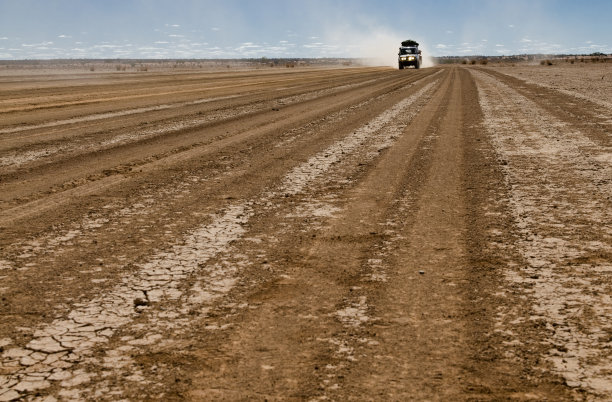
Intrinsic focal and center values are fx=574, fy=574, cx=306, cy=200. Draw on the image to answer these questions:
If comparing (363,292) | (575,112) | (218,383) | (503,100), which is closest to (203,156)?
(363,292)

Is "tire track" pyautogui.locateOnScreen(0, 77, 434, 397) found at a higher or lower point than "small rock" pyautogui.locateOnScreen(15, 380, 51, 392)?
higher

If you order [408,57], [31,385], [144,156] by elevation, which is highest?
[408,57]

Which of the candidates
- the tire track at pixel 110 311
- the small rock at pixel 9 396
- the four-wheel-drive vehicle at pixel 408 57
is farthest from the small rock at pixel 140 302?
the four-wheel-drive vehicle at pixel 408 57

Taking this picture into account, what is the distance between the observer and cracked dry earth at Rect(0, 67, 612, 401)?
272 centimetres

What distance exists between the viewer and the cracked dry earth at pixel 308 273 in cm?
272

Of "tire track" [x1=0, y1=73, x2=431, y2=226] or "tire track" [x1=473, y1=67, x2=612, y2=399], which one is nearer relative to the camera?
"tire track" [x1=473, y1=67, x2=612, y2=399]

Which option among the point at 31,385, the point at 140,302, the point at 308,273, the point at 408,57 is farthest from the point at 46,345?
the point at 408,57

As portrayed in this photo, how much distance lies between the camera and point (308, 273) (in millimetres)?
4051

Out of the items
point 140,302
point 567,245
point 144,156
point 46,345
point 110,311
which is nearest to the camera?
point 46,345

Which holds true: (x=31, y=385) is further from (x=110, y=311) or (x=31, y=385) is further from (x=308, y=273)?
(x=308, y=273)

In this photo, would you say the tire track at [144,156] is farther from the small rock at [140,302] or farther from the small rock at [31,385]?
the small rock at [31,385]

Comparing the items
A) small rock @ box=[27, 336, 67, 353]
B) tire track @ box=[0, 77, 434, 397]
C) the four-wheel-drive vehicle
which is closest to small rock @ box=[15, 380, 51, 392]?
tire track @ box=[0, 77, 434, 397]

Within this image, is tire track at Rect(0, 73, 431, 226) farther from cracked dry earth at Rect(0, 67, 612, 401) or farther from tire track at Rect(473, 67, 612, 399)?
tire track at Rect(473, 67, 612, 399)

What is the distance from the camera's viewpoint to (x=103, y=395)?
2535 millimetres
